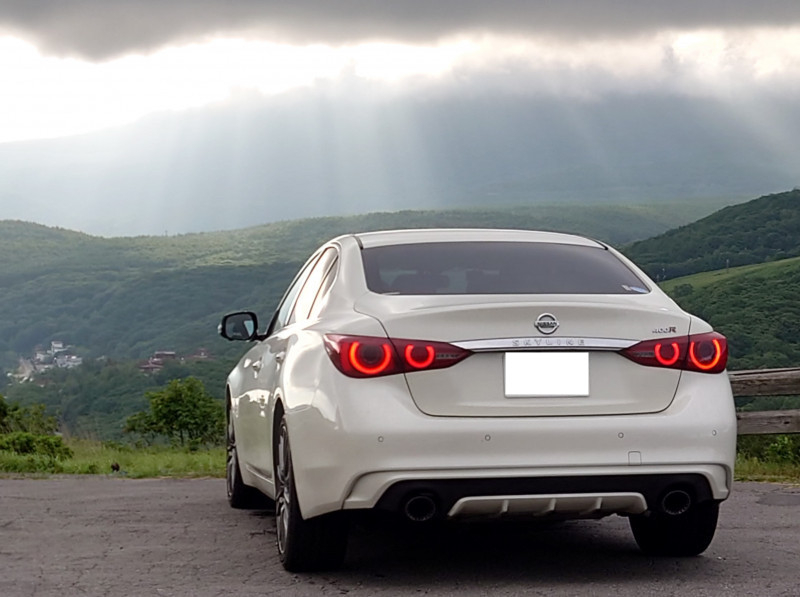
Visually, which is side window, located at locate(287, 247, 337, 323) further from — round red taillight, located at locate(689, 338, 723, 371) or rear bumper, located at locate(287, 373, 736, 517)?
round red taillight, located at locate(689, 338, 723, 371)

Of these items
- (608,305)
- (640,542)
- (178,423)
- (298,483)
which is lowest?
(178,423)

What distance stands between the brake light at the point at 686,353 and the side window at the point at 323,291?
1485 mm

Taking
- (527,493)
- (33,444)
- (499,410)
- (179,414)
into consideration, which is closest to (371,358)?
(499,410)

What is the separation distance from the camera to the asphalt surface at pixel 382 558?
18.0 feet

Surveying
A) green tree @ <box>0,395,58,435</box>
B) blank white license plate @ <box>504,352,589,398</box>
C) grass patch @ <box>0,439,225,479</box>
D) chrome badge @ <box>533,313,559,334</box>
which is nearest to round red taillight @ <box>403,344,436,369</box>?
blank white license plate @ <box>504,352,589,398</box>

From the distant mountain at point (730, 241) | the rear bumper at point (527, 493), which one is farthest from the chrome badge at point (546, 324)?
the distant mountain at point (730, 241)

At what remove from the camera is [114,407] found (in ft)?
271

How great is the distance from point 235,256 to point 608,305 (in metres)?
193

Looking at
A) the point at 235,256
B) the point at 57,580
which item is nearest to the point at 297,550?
the point at 57,580

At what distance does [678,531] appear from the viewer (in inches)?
240

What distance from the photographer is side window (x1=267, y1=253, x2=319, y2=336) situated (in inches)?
283

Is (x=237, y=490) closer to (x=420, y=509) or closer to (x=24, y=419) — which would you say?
(x=420, y=509)

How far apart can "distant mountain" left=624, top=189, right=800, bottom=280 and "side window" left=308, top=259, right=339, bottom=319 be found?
110676 mm

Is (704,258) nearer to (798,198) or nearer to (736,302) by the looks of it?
(798,198)
